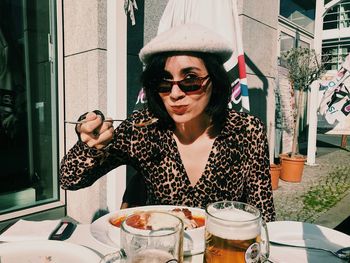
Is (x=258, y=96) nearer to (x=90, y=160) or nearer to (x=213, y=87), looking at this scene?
(x=213, y=87)

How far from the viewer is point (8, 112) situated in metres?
3.43

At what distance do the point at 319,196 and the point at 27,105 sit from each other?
4.65 meters

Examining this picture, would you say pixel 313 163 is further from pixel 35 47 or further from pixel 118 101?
pixel 35 47

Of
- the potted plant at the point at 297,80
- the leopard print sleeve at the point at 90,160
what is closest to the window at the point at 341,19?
the potted plant at the point at 297,80

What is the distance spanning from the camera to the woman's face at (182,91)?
170 cm

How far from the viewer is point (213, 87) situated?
1918 mm

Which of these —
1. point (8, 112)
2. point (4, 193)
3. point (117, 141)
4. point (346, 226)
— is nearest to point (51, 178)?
point (4, 193)

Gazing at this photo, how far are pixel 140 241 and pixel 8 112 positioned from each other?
3.27 metres

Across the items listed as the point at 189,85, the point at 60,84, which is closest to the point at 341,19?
the point at 60,84

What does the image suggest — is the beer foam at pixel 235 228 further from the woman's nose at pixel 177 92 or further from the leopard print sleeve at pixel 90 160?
the woman's nose at pixel 177 92

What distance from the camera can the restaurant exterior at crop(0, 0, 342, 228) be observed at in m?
3.24

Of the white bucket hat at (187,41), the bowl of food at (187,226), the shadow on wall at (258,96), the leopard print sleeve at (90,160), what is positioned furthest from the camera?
the shadow on wall at (258,96)

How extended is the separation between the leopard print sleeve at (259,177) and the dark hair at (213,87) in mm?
231

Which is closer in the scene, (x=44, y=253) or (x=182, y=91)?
(x=44, y=253)
